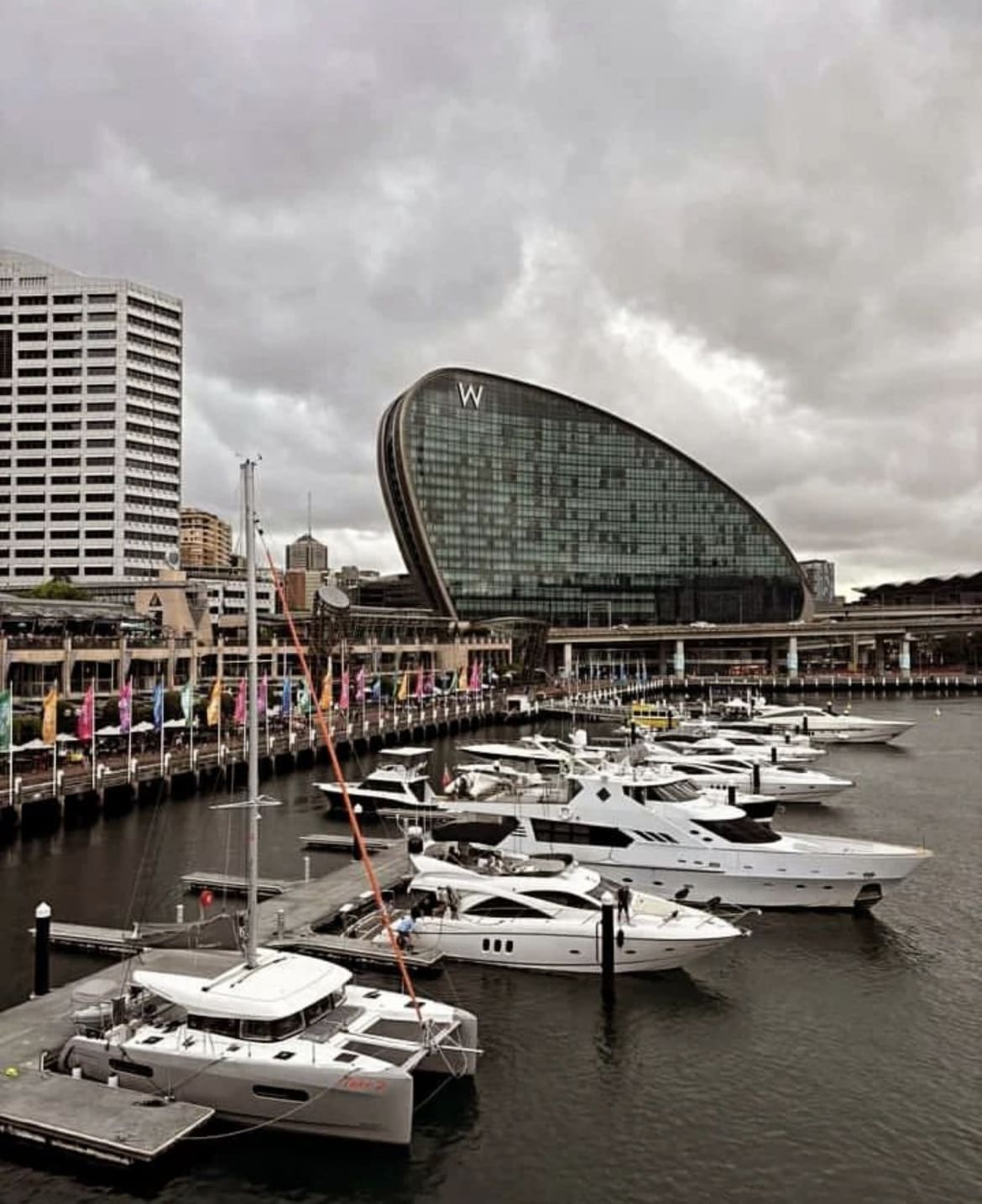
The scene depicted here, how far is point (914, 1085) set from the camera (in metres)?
23.2

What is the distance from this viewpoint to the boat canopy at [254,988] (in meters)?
21.1

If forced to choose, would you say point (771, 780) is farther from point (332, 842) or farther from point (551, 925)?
point (551, 925)

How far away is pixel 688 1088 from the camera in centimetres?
2309

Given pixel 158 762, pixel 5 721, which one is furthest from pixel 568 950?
pixel 158 762

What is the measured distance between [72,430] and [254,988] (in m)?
180

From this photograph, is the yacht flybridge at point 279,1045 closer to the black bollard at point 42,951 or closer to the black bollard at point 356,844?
the black bollard at point 42,951

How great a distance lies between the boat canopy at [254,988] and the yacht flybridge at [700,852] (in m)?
17.1

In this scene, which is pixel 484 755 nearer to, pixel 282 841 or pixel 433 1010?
pixel 282 841

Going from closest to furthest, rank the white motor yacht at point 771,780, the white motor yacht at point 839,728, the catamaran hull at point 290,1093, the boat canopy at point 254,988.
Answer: the catamaran hull at point 290,1093
the boat canopy at point 254,988
the white motor yacht at point 771,780
the white motor yacht at point 839,728

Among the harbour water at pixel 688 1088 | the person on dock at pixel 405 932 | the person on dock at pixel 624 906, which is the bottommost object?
the harbour water at pixel 688 1088

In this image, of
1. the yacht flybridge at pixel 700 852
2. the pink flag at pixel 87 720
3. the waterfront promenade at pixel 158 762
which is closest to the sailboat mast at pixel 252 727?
the yacht flybridge at pixel 700 852

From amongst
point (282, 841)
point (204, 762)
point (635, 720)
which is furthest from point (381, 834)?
point (635, 720)

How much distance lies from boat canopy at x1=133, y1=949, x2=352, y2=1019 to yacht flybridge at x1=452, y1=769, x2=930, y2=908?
1706 cm

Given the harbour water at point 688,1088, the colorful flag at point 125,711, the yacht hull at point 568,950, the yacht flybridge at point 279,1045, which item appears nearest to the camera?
the harbour water at point 688,1088
